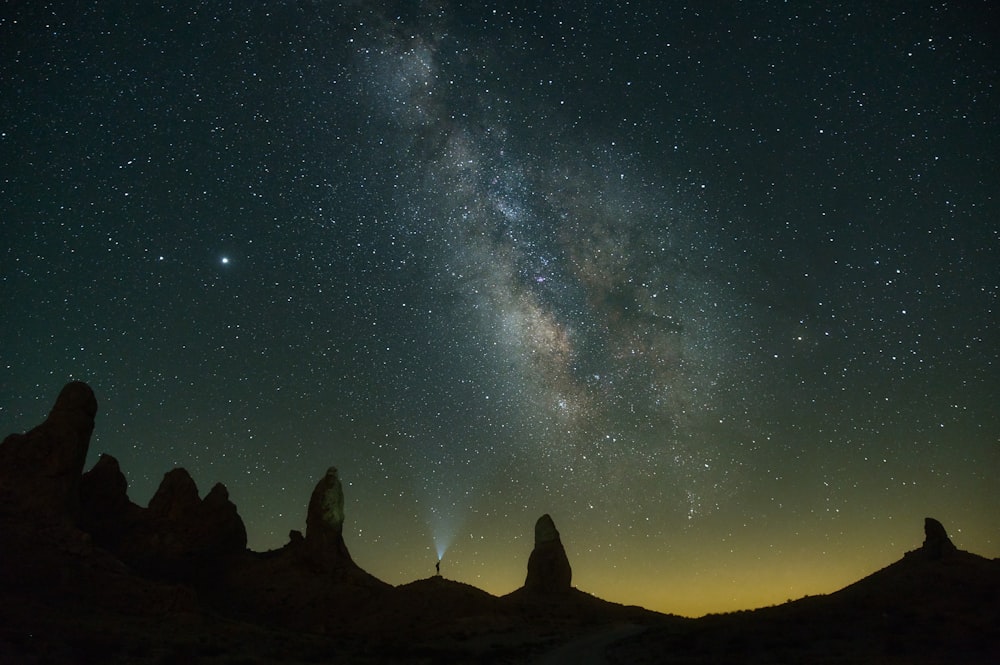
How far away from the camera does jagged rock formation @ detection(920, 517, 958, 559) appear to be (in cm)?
3931

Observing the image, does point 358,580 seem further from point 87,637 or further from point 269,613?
point 87,637

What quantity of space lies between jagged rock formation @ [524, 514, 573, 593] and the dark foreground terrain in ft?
11.3

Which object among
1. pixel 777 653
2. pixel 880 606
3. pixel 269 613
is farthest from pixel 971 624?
pixel 269 613

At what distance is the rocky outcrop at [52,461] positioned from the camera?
37.2 meters

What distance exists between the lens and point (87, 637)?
2780 centimetres

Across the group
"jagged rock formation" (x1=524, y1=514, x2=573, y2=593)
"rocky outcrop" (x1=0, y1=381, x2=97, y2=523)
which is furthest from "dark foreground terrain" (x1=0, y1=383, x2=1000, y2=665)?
"jagged rock formation" (x1=524, y1=514, x2=573, y2=593)

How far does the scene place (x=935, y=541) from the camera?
132ft

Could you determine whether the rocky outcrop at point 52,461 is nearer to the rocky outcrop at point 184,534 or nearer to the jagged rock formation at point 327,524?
the rocky outcrop at point 184,534

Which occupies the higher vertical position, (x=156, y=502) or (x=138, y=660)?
(x=156, y=502)

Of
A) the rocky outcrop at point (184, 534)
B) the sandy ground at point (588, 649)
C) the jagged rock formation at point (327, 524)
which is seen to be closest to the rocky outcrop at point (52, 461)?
the rocky outcrop at point (184, 534)

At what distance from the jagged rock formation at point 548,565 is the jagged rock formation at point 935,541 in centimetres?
3501

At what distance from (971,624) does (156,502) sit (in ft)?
186

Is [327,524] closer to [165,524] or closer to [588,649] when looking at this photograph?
[165,524]

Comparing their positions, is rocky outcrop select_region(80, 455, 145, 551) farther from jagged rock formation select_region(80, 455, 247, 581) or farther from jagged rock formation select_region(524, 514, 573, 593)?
jagged rock formation select_region(524, 514, 573, 593)
